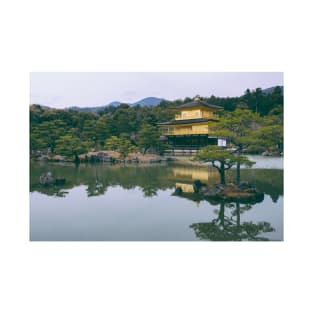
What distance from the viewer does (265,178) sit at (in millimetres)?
6590

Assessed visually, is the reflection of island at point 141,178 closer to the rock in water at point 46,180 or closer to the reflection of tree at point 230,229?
the rock in water at point 46,180

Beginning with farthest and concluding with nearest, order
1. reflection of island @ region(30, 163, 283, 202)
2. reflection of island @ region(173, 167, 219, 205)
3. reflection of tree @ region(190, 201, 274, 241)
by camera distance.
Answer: reflection of island @ region(173, 167, 219, 205) → reflection of island @ region(30, 163, 283, 202) → reflection of tree @ region(190, 201, 274, 241)

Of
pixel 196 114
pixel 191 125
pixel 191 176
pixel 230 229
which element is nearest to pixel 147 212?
pixel 230 229

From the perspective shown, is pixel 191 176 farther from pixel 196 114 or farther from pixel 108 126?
pixel 108 126

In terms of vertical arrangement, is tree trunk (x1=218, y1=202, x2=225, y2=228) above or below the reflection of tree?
above

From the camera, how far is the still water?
13.0 ft

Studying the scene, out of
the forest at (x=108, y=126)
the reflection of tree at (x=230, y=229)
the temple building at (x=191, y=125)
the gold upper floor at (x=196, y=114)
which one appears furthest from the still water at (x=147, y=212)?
the gold upper floor at (x=196, y=114)

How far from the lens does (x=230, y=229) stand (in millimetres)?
4043

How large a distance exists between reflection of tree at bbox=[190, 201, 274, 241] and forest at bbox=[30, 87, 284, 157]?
400cm

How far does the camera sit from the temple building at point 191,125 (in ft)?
24.9

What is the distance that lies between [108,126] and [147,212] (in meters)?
6.31

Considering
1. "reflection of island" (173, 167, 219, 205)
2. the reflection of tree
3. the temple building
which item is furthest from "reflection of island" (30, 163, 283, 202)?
the reflection of tree

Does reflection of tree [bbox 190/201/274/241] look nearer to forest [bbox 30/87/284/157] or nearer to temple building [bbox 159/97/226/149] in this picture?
temple building [bbox 159/97/226/149]
